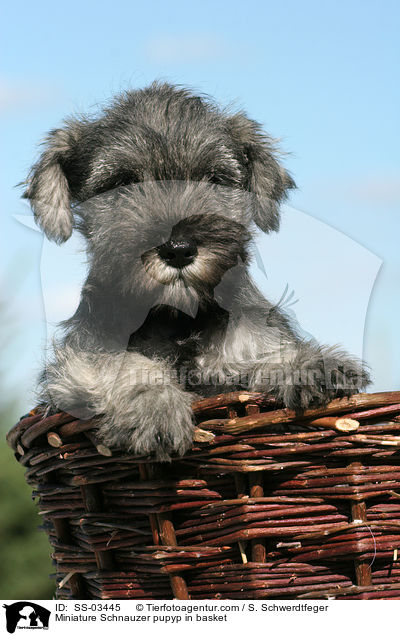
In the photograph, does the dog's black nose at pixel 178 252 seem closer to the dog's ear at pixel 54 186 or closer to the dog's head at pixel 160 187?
the dog's head at pixel 160 187

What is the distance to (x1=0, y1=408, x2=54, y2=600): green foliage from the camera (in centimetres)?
530

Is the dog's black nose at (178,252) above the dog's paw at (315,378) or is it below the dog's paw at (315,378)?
above

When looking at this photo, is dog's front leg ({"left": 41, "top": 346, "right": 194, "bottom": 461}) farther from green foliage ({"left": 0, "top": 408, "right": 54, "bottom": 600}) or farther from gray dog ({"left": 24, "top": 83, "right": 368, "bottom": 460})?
green foliage ({"left": 0, "top": 408, "right": 54, "bottom": 600})

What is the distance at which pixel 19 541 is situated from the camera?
18.1ft

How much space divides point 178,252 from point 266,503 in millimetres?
1038

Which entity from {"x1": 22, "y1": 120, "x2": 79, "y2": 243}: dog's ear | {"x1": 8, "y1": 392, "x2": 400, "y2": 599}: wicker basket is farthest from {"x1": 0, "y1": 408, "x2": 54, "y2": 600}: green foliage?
{"x1": 8, "y1": 392, "x2": 400, "y2": 599}: wicker basket

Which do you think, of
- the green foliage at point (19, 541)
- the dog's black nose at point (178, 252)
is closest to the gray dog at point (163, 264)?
the dog's black nose at point (178, 252)

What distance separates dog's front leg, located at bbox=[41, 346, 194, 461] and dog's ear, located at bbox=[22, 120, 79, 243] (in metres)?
0.56

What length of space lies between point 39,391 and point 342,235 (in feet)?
5.37

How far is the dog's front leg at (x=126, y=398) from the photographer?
2590 mm

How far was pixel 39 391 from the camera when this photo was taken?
12.3ft

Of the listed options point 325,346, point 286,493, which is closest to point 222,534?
point 286,493

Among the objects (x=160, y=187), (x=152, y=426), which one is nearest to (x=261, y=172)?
(x=160, y=187)

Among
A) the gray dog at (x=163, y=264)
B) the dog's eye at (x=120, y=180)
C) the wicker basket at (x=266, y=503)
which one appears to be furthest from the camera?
the dog's eye at (x=120, y=180)
